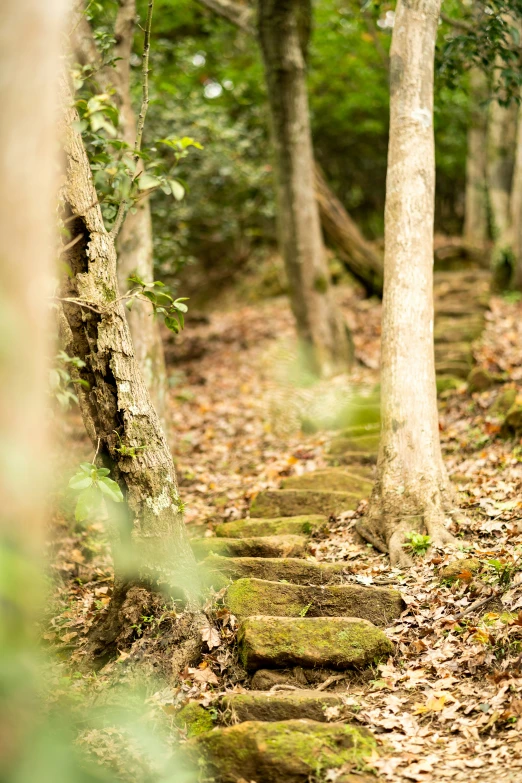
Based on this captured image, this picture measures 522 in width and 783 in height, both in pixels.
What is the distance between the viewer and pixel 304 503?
19.4 ft

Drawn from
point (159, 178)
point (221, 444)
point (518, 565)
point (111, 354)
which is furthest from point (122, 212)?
point (221, 444)

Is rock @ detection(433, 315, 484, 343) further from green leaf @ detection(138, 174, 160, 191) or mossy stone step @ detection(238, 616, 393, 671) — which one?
green leaf @ detection(138, 174, 160, 191)

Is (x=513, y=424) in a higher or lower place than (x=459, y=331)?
lower

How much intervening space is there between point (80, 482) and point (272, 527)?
2.45 meters

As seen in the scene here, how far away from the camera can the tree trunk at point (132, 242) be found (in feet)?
24.0

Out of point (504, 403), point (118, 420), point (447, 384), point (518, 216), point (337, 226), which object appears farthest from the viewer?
point (337, 226)

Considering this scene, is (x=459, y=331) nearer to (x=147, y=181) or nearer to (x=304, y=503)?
(x=304, y=503)

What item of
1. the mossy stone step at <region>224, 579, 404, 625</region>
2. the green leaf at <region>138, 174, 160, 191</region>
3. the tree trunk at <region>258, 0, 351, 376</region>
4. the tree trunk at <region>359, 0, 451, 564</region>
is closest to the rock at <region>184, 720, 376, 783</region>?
the mossy stone step at <region>224, 579, 404, 625</region>

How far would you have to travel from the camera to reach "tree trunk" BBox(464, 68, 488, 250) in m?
14.5

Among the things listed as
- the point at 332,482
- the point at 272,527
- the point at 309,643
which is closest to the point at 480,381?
the point at 332,482

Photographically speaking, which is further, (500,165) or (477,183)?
(477,183)

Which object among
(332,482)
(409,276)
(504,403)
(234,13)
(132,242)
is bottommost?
(332,482)

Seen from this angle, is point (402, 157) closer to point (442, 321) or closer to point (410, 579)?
point (410, 579)

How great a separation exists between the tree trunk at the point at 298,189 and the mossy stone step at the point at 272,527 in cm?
468
